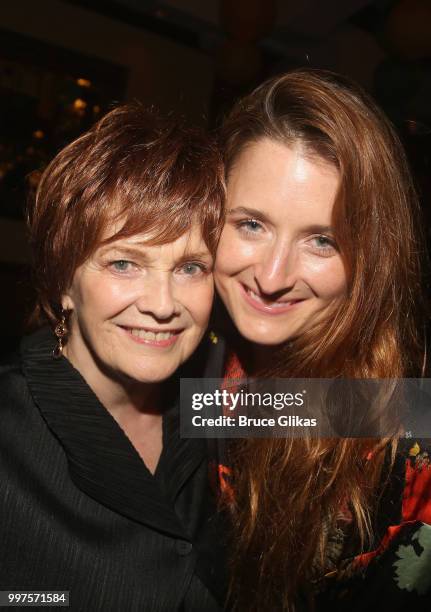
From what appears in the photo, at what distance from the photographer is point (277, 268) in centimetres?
125

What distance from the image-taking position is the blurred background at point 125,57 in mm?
3170

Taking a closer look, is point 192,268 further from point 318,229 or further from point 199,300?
point 318,229

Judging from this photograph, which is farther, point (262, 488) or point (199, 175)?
point (262, 488)

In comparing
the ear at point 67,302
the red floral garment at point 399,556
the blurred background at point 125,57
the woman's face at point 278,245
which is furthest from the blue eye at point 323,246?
the blurred background at point 125,57

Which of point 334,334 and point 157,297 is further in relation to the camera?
point 334,334

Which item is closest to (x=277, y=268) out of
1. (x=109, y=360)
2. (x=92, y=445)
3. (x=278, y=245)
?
(x=278, y=245)

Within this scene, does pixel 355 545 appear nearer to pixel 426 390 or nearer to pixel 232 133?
pixel 426 390

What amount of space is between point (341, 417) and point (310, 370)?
14cm

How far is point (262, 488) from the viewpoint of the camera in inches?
54.1

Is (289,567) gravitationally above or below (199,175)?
below

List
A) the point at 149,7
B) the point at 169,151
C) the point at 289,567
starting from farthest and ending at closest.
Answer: the point at 149,7 < the point at 289,567 < the point at 169,151

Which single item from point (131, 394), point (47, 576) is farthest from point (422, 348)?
point (47, 576)

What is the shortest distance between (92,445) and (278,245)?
1.99 ft

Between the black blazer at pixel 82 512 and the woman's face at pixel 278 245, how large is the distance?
43 centimetres
